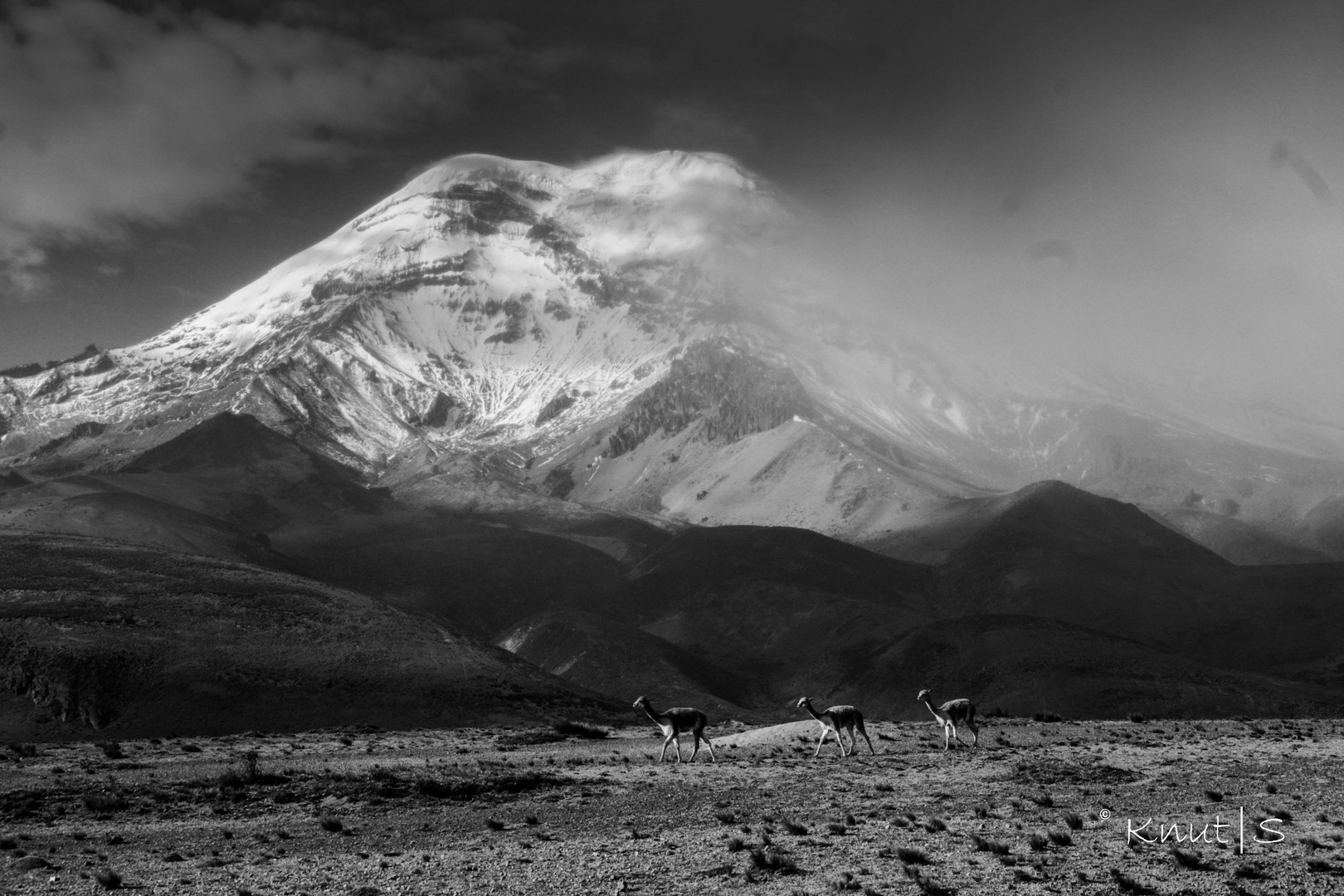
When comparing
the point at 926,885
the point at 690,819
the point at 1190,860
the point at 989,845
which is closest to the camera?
the point at 926,885

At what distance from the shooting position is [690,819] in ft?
90.9

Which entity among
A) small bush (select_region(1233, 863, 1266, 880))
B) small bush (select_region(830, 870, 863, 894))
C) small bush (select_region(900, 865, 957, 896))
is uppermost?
small bush (select_region(1233, 863, 1266, 880))

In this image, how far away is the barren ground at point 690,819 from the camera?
21.5 metres

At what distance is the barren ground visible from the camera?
21.5 m

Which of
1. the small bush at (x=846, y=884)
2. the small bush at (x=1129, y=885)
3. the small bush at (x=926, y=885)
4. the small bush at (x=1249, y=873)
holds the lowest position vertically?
the small bush at (x=846, y=884)

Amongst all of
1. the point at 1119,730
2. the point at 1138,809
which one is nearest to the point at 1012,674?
the point at 1119,730

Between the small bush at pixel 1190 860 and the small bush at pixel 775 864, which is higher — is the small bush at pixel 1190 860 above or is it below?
above

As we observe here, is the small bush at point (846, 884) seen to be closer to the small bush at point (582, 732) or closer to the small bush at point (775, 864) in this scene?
the small bush at point (775, 864)

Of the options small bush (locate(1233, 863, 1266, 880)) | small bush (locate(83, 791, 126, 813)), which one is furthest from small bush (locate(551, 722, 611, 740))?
small bush (locate(1233, 863, 1266, 880))

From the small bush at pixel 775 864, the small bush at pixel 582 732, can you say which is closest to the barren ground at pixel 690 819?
the small bush at pixel 775 864

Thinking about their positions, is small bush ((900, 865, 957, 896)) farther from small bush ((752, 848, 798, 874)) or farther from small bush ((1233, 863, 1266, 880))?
small bush ((1233, 863, 1266, 880))

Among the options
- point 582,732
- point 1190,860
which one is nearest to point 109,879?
point 1190,860

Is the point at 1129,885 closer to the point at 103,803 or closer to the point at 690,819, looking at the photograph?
the point at 690,819

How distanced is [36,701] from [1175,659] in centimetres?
11403
